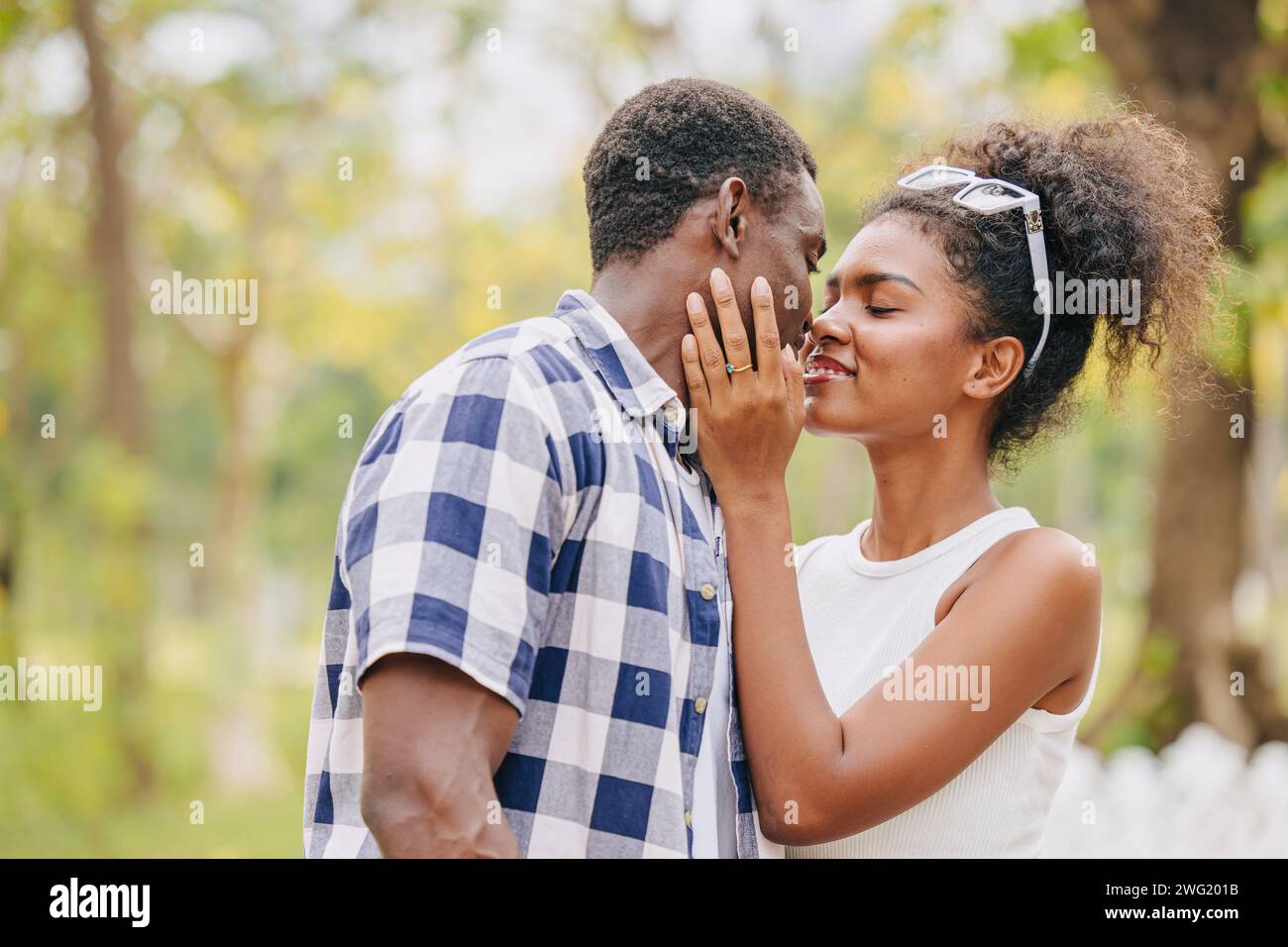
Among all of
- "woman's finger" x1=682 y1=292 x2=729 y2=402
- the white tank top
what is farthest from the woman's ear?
"woman's finger" x1=682 y1=292 x2=729 y2=402

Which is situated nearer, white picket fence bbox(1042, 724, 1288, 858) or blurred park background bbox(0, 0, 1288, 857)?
white picket fence bbox(1042, 724, 1288, 858)

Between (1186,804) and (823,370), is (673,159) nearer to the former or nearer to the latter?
(823,370)

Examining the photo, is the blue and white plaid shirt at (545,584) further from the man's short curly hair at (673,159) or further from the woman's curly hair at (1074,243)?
the woman's curly hair at (1074,243)

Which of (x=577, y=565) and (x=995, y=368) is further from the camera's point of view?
(x=995, y=368)

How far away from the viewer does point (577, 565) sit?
1.97 m

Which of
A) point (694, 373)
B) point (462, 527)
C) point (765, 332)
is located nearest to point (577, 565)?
point (462, 527)

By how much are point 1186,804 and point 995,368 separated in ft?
12.5

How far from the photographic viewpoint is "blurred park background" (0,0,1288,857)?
285 inches

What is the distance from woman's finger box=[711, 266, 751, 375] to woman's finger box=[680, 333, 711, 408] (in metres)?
0.06

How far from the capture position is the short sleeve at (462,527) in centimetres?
174

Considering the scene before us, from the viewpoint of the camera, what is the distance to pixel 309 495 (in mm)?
29594

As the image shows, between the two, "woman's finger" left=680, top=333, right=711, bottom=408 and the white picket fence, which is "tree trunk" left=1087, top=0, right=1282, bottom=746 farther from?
"woman's finger" left=680, top=333, right=711, bottom=408
